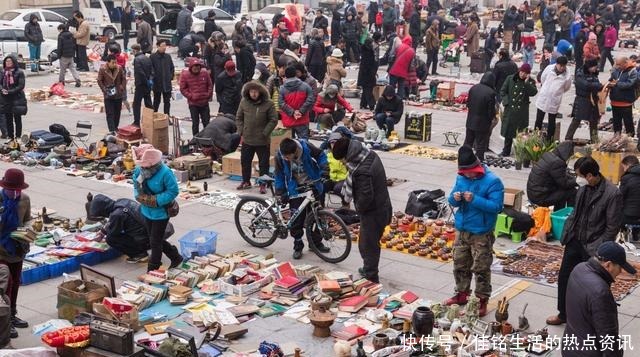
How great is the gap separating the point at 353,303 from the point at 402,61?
12512mm

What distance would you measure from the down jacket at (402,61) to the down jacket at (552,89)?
4476 mm

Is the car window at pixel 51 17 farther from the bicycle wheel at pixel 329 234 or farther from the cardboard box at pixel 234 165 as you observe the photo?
the bicycle wheel at pixel 329 234

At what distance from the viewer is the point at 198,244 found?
11594 mm

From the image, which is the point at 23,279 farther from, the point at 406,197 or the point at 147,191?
the point at 406,197

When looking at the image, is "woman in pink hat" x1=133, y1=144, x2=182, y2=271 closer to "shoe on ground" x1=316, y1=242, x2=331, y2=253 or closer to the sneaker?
"shoe on ground" x1=316, y1=242, x2=331, y2=253

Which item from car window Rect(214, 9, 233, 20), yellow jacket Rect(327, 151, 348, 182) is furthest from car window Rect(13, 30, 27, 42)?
yellow jacket Rect(327, 151, 348, 182)

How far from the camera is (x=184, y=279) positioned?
1054 cm

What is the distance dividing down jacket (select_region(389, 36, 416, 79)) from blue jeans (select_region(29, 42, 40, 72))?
11907 millimetres

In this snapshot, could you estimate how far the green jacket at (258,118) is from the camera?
47.4 ft

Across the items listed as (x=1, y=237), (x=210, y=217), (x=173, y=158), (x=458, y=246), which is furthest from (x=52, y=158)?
(x=458, y=246)

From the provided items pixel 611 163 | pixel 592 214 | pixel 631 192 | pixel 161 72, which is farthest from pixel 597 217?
pixel 161 72

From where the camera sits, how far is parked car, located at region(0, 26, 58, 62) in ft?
93.5

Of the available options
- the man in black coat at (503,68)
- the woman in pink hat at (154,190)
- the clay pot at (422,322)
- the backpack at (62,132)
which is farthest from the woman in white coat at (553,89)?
the clay pot at (422,322)

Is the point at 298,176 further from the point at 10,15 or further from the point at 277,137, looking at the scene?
the point at 10,15
